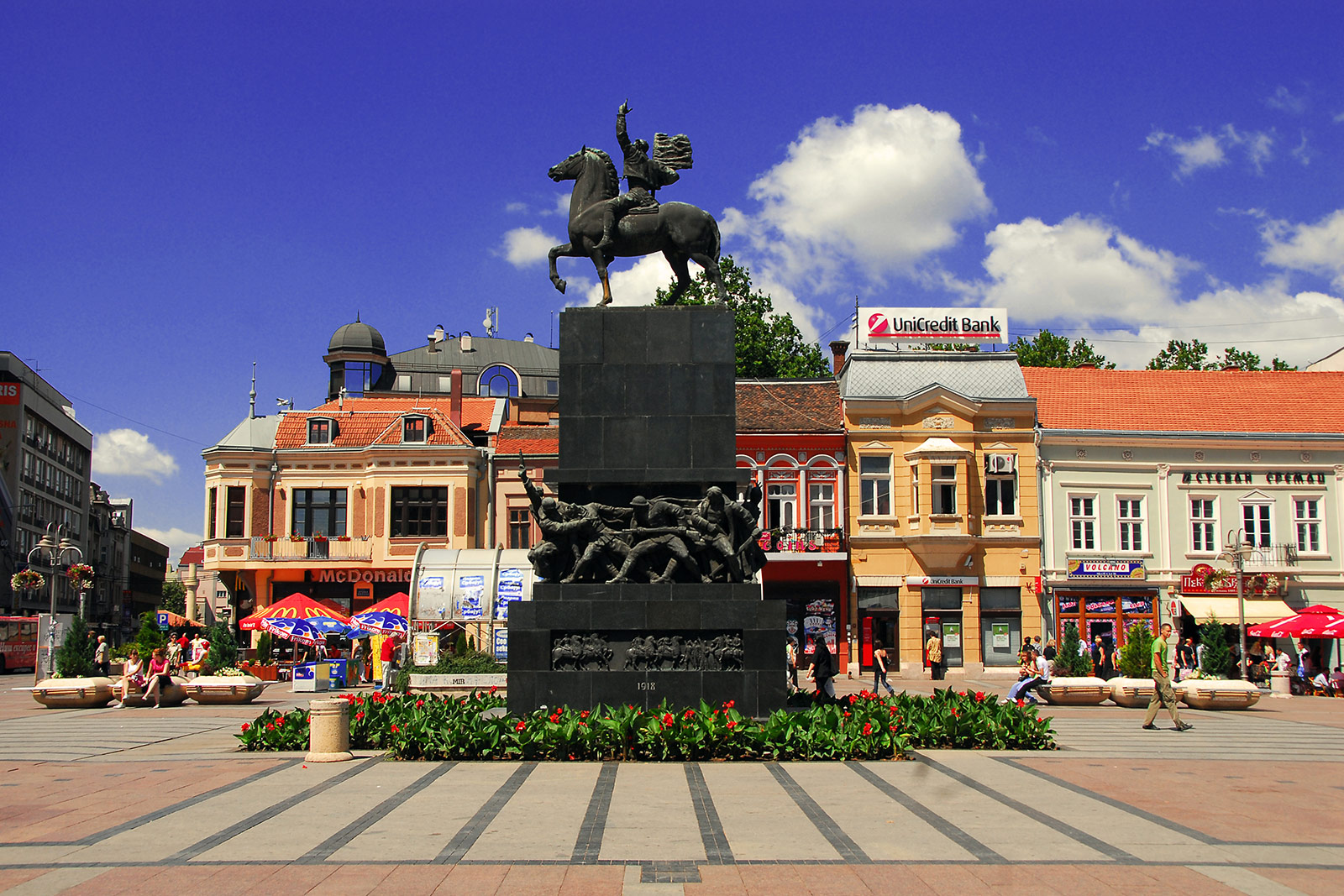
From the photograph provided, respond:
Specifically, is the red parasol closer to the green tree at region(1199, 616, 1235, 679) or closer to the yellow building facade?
the yellow building facade

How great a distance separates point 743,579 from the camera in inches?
631

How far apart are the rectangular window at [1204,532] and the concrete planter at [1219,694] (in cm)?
1744

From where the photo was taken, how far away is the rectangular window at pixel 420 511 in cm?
4525

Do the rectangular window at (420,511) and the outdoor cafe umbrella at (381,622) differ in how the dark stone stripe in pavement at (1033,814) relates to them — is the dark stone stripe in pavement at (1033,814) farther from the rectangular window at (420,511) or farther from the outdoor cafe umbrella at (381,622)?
the rectangular window at (420,511)

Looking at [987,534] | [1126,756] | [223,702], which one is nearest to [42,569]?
[223,702]

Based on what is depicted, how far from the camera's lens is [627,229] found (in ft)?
59.8

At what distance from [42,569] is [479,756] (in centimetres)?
6551

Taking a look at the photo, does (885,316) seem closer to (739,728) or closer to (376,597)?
(376,597)

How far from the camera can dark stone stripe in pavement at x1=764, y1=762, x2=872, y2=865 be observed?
913cm

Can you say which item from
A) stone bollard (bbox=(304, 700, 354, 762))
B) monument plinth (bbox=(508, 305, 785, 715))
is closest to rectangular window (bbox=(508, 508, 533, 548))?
monument plinth (bbox=(508, 305, 785, 715))

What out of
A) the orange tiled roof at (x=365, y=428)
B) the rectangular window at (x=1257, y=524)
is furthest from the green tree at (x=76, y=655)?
the rectangular window at (x=1257, y=524)

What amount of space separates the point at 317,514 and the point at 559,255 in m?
30.5

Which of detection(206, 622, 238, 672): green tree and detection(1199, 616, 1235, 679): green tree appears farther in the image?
detection(206, 622, 238, 672): green tree

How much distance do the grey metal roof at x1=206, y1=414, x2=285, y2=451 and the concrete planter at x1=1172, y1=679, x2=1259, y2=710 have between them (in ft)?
115
